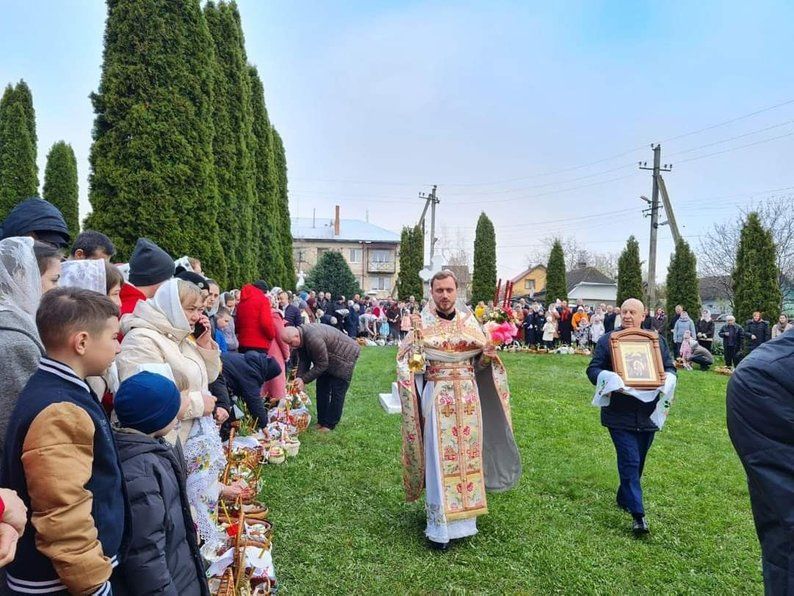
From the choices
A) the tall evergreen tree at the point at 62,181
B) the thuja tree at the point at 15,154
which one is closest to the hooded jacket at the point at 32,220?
the thuja tree at the point at 15,154

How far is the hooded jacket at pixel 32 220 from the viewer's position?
12.9 feet

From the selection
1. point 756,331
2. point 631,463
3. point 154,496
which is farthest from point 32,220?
point 756,331

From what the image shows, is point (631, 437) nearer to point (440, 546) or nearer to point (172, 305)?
point (440, 546)

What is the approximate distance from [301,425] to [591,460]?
3.74 meters

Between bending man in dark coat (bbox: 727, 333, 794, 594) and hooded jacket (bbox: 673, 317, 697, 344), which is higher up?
bending man in dark coat (bbox: 727, 333, 794, 594)

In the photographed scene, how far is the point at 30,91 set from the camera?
64.8 feet

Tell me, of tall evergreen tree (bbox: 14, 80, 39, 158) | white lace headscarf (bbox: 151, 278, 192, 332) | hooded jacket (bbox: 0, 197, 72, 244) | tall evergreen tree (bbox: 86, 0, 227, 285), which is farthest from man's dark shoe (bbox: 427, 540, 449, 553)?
tall evergreen tree (bbox: 14, 80, 39, 158)

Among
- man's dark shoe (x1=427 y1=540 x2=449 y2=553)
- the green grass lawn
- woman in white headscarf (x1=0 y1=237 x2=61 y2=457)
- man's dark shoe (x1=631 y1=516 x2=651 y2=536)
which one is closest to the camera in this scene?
woman in white headscarf (x1=0 y1=237 x2=61 y2=457)

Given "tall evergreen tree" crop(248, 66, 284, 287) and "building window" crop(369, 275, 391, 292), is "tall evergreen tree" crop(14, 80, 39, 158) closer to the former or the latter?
"tall evergreen tree" crop(248, 66, 284, 287)

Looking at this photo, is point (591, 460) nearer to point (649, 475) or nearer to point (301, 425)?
point (649, 475)

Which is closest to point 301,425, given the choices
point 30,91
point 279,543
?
point 279,543

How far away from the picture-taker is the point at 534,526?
519 cm

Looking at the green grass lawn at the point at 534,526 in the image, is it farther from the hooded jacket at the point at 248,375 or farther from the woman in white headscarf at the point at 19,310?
the woman in white headscarf at the point at 19,310

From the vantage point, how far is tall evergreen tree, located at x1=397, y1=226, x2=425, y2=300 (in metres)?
36.6
